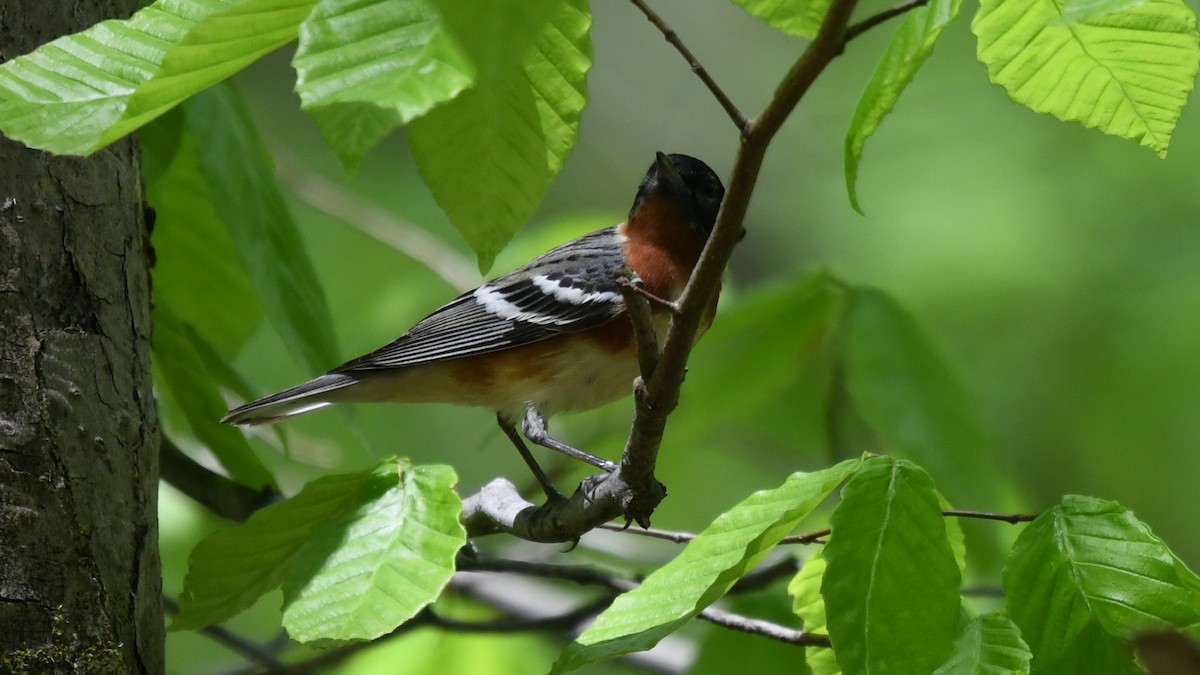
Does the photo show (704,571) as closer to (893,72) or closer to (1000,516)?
(1000,516)

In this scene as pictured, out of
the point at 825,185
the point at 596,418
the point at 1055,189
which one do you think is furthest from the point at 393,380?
the point at 825,185

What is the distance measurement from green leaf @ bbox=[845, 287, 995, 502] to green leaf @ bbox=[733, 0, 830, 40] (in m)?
1.68

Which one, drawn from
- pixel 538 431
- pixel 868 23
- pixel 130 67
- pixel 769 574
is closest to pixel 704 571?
pixel 868 23

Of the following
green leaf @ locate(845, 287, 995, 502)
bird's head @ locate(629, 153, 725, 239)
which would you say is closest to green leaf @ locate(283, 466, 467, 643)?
green leaf @ locate(845, 287, 995, 502)

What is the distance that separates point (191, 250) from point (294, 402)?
22.6 inches

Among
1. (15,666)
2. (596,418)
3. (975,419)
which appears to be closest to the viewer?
(15,666)

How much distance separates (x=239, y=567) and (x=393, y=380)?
1.52 meters

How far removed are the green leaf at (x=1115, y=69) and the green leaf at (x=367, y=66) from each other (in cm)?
74

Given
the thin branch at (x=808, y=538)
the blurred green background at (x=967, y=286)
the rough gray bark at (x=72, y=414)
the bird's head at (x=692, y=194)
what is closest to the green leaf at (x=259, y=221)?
the rough gray bark at (x=72, y=414)

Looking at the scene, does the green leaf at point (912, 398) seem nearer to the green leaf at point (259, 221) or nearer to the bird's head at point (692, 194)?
the bird's head at point (692, 194)

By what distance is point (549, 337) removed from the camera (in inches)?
134

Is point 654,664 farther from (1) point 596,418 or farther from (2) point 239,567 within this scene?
(2) point 239,567

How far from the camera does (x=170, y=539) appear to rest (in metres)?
3.60

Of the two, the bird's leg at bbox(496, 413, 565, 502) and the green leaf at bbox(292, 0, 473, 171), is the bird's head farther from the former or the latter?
the green leaf at bbox(292, 0, 473, 171)
